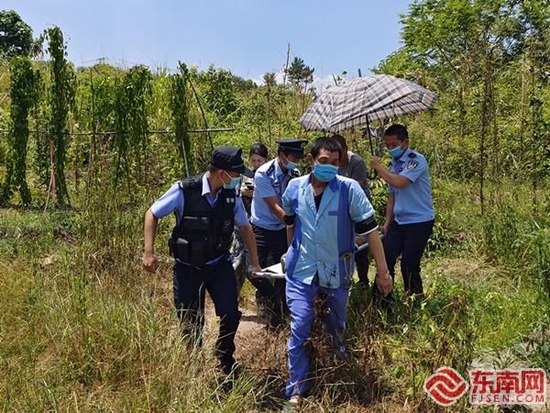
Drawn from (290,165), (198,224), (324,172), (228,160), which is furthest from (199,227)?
(290,165)

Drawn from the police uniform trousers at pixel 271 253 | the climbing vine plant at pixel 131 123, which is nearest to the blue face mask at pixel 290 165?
the police uniform trousers at pixel 271 253

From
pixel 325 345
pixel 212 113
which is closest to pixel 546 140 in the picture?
pixel 325 345

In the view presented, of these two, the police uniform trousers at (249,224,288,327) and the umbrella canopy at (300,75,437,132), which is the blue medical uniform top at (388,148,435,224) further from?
the police uniform trousers at (249,224,288,327)

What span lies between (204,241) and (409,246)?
70.1 inches

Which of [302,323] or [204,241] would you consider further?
[204,241]

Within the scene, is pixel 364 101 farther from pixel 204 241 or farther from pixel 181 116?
pixel 181 116

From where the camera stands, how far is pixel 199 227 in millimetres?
3467

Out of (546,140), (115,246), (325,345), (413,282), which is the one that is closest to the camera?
(325,345)

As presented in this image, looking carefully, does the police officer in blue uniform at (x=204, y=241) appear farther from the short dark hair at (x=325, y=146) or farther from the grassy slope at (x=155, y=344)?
the short dark hair at (x=325, y=146)

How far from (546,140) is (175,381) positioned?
16.4 feet

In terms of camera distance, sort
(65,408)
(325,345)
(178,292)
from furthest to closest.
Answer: (178,292) → (325,345) → (65,408)

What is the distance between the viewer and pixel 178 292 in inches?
142

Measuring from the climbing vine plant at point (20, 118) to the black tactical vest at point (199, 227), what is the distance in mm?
6368

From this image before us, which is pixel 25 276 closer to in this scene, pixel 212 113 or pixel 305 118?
pixel 305 118
